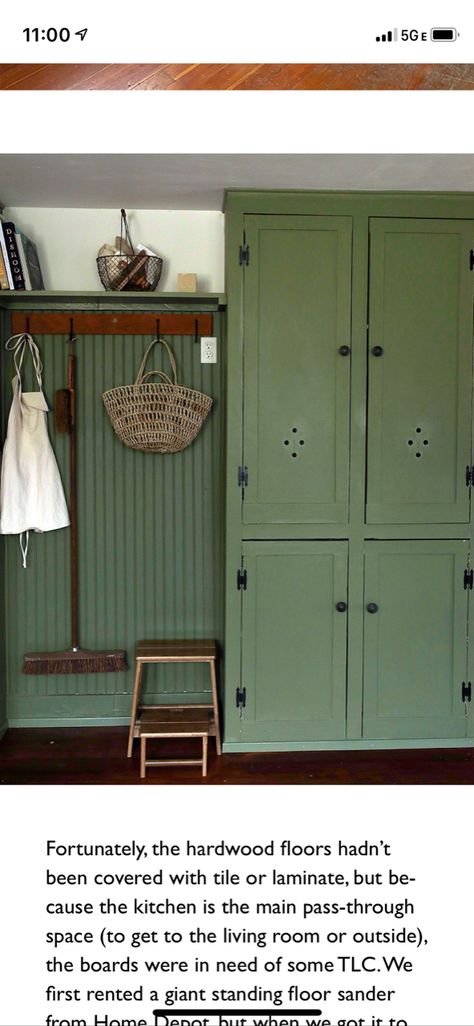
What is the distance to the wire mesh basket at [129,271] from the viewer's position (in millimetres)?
3758

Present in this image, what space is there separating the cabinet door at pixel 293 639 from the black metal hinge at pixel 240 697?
0.05ft

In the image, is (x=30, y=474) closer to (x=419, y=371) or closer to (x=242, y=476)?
(x=242, y=476)

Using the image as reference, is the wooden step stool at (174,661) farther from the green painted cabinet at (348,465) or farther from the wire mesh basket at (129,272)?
the wire mesh basket at (129,272)

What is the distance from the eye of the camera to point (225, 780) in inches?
136

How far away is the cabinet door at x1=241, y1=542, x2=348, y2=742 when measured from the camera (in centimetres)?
369

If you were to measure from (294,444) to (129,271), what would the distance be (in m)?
1.04

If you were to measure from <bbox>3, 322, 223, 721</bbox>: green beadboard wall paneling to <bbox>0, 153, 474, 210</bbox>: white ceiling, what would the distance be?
679mm

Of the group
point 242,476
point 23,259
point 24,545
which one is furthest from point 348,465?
point 23,259

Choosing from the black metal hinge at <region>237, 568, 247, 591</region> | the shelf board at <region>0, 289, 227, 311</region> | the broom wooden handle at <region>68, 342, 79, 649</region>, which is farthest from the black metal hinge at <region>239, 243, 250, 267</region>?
the black metal hinge at <region>237, 568, 247, 591</region>

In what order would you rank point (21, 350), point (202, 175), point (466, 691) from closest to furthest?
point (202, 175)
point (466, 691)
point (21, 350)

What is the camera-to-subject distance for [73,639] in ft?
13.0

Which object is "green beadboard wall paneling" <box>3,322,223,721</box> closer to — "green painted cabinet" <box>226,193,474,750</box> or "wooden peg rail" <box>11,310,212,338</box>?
"wooden peg rail" <box>11,310,212,338</box>

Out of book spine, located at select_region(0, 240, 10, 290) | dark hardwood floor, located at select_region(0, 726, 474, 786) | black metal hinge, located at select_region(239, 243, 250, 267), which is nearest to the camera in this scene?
dark hardwood floor, located at select_region(0, 726, 474, 786)
